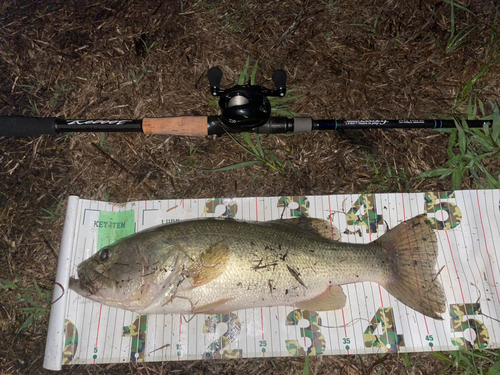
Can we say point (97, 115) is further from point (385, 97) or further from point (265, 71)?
point (385, 97)

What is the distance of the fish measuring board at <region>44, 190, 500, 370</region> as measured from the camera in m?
3.04

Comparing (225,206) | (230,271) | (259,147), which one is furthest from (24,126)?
(230,271)

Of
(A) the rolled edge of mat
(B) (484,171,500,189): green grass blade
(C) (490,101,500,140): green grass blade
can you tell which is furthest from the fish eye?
(C) (490,101,500,140): green grass blade

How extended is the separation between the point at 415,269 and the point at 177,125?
8.72ft

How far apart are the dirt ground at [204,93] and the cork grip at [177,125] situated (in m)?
0.28

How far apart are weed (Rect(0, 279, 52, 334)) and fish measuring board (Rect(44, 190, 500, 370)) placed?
0.72 ft

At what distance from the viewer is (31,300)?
3.23 meters

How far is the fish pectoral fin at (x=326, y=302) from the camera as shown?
2895mm

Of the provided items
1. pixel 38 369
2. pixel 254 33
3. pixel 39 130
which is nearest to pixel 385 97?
pixel 254 33

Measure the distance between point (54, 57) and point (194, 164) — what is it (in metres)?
2.08

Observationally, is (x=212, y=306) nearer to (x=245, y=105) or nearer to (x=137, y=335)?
(x=137, y=335)

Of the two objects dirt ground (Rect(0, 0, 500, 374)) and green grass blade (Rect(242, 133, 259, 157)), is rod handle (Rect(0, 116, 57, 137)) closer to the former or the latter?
dirt ground (Rect(0, 0, 500, 374))

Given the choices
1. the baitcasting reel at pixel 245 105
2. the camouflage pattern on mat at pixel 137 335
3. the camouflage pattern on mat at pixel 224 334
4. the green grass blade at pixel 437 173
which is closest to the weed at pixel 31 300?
the camouflage pattern on mat at pixel 137 335

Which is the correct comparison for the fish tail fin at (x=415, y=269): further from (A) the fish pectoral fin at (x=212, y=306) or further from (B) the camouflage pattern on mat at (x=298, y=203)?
(A) the fish pectoral fin at (x=212, y=306)
